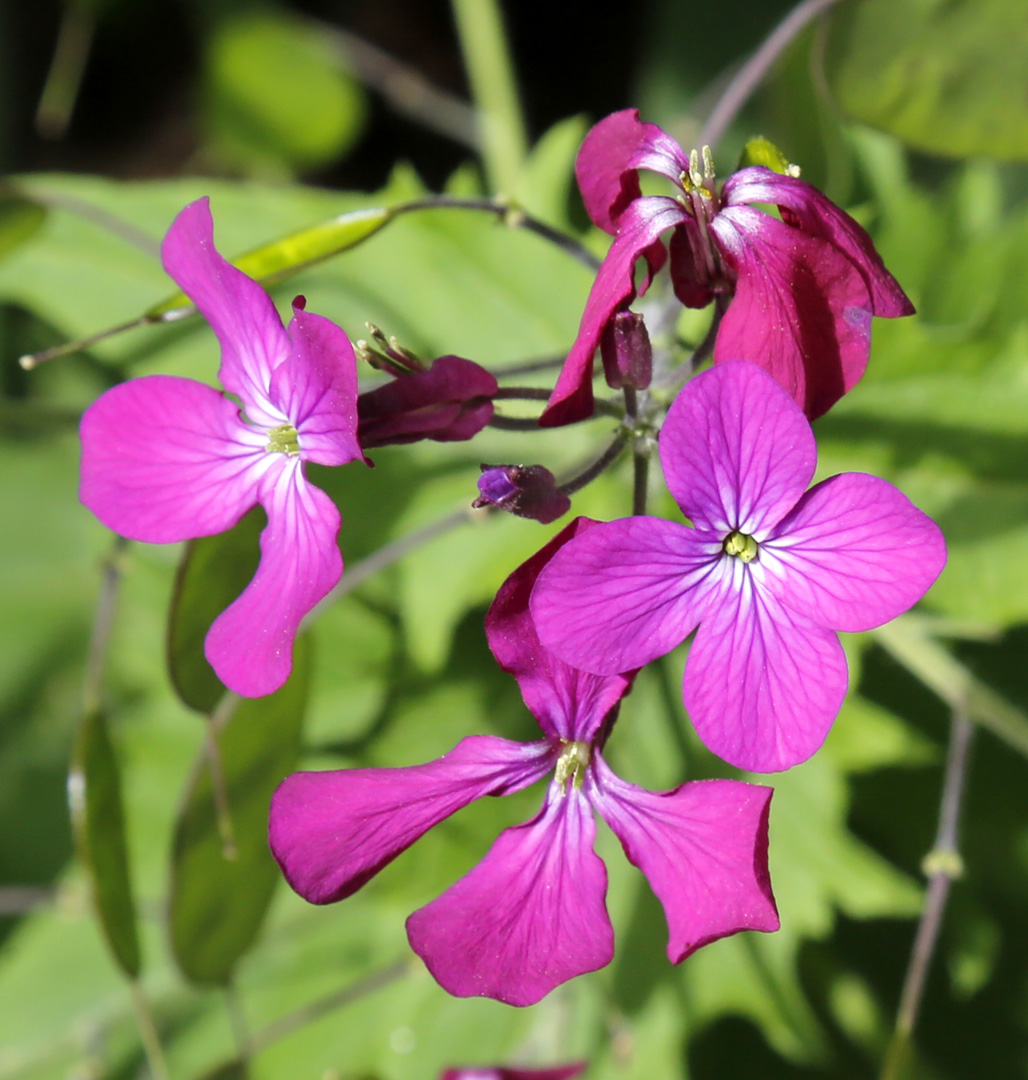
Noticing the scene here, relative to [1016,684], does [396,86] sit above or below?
above

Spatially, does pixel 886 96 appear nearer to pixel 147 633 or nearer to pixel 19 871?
pixel 147 633

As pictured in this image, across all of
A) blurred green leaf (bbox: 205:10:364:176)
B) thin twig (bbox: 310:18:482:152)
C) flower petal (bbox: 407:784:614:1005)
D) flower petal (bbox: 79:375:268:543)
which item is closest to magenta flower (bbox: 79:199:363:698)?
flower petal (bbox: 79:375:268:543)

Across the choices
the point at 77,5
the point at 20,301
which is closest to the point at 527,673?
the point at 20,301

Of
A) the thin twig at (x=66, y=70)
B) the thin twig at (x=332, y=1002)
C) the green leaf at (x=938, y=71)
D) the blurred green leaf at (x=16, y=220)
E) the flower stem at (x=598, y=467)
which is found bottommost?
the thin twig at (x=332, y=1002)

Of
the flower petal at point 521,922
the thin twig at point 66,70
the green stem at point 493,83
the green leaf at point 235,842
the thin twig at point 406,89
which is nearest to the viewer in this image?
the flower petal at point 521,922

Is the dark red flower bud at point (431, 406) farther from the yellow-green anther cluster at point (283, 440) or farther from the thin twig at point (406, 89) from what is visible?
the thin twig at point (406, 89)

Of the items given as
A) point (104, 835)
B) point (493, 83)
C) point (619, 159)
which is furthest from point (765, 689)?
point (493, 83)

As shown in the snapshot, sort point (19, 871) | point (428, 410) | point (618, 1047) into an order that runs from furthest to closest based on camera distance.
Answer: point (19, 871), point (618, 1047), point (428, 410)

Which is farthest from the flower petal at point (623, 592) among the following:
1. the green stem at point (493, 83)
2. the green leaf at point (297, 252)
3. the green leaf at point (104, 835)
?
the green stem at point (493, 83)
